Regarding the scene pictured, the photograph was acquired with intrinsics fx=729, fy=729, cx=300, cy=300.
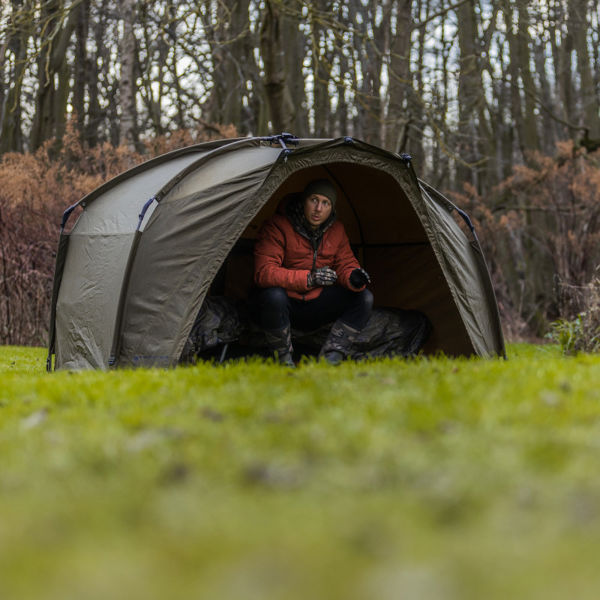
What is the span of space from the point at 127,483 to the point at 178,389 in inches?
59.6

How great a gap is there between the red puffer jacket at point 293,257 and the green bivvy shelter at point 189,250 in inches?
9.8

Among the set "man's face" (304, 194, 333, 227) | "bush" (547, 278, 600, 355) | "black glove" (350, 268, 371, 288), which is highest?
"man's face" (304, 194, 333, 227)

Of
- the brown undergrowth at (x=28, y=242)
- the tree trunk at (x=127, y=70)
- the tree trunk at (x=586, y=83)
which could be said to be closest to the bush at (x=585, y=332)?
the brown undergrowth at (x=28, y=242)

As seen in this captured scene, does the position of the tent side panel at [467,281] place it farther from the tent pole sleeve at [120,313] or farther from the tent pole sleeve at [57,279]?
the tent pole sleeve at [57,279]

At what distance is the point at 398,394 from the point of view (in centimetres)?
349

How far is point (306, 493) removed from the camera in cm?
218

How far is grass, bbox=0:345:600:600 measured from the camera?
165 cm

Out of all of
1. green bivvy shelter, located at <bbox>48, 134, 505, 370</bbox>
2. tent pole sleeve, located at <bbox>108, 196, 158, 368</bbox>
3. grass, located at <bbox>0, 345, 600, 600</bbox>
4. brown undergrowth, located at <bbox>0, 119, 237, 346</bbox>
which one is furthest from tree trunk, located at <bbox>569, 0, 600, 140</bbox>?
grass, located at <bbox>0, 345, 600, 600</bbox>

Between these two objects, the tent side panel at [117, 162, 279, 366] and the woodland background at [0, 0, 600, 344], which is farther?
the woodland background at [0, 0, 600, 344]

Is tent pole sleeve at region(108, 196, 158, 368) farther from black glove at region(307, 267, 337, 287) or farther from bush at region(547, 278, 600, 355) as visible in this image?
bush at region(547, 278, 600, 355)

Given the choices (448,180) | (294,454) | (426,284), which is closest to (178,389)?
(294,454)

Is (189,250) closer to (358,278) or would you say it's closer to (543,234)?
(358,278)

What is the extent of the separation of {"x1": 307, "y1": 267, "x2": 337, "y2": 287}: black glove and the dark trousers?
0.23 metres

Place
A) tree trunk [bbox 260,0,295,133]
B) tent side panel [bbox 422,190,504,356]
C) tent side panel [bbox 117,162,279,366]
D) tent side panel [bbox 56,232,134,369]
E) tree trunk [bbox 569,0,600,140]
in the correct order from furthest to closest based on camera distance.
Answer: tree trunk [bbox 569,0,600,140] < tree trunk [bbox 260,0,295,133] < tent side panel [bbox 422,190,504,356] < tent side panel [bbox 56,232,134,369] < tent side panel [bbox 117,162,279,366]
